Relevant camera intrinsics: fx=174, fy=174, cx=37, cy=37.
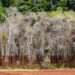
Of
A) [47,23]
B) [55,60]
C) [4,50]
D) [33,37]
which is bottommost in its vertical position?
[55,60]

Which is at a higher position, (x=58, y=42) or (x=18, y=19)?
(x=18, y=19)

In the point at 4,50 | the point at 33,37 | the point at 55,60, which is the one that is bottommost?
the point at 55,60

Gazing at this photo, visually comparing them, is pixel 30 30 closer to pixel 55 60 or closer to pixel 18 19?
pixel 18 19

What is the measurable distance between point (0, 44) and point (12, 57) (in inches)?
76.5

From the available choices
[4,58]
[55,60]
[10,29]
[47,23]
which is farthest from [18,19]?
[55,60]

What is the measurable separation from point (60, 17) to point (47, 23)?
1.68 m

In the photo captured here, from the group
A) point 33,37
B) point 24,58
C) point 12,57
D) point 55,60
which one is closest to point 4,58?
point 12,57

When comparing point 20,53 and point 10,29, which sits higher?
point 10,29

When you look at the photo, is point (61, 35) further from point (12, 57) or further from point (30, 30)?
point (12, 57)

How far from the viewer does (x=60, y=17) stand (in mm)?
19422

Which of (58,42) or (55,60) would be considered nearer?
(58,42)

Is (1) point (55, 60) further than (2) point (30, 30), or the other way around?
(1) point (55, 60)

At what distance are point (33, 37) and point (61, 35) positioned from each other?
3019mm

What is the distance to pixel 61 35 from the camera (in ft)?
61.5
